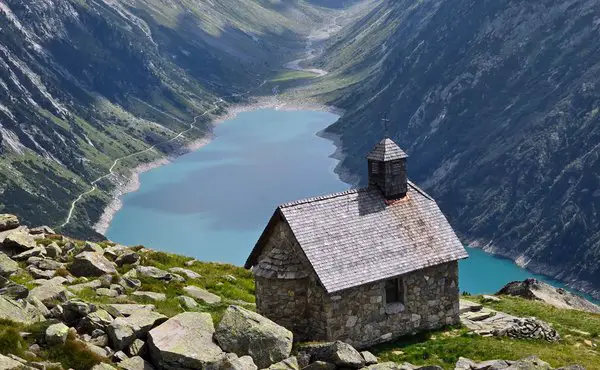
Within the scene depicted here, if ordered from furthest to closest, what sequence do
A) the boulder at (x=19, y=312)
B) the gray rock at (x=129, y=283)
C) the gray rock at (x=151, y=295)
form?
the gray rock at (x=129, y=283), the gray rock at (x=151, y=295), the boulder at (x=19, y=312)

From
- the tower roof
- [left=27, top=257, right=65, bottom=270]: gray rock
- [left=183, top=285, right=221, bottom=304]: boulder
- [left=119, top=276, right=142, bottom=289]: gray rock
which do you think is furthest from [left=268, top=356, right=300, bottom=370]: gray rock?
[left=27, top=257, right=65, bottom=270]: gray rock

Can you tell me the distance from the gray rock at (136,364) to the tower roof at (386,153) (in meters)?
21.4

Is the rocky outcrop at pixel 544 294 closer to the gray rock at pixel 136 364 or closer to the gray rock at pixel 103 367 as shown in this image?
the gray rock at pixel 136 364

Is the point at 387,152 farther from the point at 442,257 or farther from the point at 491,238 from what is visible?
the point at 491,238

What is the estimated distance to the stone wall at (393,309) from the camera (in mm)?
39594

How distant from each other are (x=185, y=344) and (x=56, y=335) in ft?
16.4

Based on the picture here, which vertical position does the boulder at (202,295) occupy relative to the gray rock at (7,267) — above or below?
below

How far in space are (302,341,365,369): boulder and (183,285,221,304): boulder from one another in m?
11.8

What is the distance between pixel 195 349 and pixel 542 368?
14931mm

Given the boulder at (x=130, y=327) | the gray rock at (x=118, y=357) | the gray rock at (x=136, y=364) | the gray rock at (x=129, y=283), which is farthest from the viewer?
the gray rock at (x=129, y=283)

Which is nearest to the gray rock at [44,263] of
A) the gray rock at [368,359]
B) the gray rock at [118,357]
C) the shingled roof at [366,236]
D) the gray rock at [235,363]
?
the shingled roof at [366,236]

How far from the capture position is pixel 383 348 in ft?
131

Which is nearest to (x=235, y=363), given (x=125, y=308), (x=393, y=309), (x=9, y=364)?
(x=125, y=308)

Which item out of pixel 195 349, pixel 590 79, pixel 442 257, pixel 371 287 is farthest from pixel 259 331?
pixel 590 79
